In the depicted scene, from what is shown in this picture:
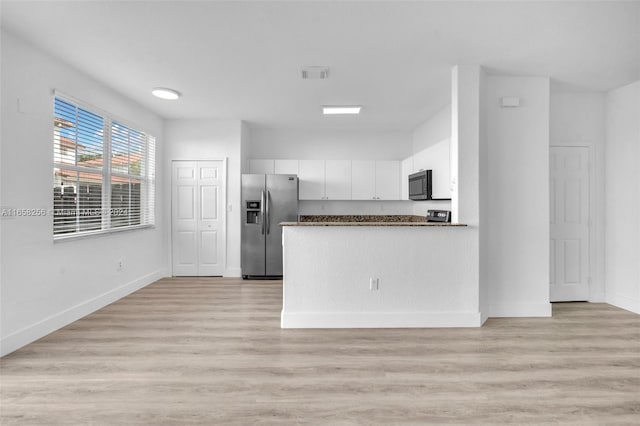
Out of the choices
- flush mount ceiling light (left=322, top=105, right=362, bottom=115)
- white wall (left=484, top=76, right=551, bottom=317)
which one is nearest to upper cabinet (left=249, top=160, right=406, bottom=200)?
flush mount ceiling light (left=322, top=105, right=362, bottom=115)

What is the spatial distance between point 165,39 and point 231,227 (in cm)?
340

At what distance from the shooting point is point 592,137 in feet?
14.4

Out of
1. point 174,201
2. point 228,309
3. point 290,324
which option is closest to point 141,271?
point 174,201

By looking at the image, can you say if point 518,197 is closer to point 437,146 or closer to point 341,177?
point 437,146

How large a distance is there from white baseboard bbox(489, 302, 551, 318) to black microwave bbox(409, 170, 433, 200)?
157cm

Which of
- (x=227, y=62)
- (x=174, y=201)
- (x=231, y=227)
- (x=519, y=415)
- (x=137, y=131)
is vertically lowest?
(x=519, y=415)

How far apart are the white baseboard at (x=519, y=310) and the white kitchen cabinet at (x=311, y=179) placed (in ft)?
10.9

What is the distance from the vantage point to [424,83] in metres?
4.00

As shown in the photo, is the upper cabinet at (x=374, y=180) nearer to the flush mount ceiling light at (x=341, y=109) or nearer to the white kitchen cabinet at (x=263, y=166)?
the flush mount ceiling light at (x=341, y=109)

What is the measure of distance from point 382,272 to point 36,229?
3.14 metres

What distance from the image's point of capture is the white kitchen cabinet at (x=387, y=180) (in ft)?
20.6

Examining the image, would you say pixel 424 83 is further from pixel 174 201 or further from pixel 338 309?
pixel 174 201

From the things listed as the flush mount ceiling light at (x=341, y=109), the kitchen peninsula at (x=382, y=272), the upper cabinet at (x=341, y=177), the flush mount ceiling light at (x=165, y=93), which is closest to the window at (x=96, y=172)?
the flush mount ceiling light at (x=165, y=93)

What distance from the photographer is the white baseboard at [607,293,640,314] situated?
156 inches
